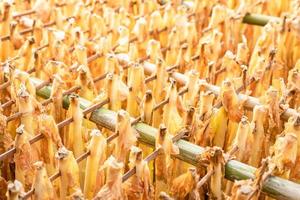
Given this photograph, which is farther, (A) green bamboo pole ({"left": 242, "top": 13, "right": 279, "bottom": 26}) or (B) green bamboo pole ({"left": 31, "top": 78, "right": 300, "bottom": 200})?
(A) green bamboo pole ({"left": 242, "top": 13, "right": 279, "bottom": 26})

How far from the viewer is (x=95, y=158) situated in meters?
1.01

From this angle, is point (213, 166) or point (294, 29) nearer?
point (213, 166)

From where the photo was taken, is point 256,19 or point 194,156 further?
point 256,19

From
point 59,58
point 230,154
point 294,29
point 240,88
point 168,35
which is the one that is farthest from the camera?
point 168,35

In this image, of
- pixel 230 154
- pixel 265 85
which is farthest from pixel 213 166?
pixel 265 85

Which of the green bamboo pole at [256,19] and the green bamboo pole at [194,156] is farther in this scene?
the green bamboo pole at [256,19]

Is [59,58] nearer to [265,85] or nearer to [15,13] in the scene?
[15,13]

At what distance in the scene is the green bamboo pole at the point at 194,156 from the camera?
94cm

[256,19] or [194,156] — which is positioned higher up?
[256,19]

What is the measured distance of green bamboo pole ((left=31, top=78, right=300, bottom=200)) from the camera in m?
0.94

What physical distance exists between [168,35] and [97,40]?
27cm

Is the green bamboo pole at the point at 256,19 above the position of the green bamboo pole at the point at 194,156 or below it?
above

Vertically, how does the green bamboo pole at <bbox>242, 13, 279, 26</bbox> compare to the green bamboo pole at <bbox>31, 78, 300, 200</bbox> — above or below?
above

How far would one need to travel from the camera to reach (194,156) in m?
1.03
